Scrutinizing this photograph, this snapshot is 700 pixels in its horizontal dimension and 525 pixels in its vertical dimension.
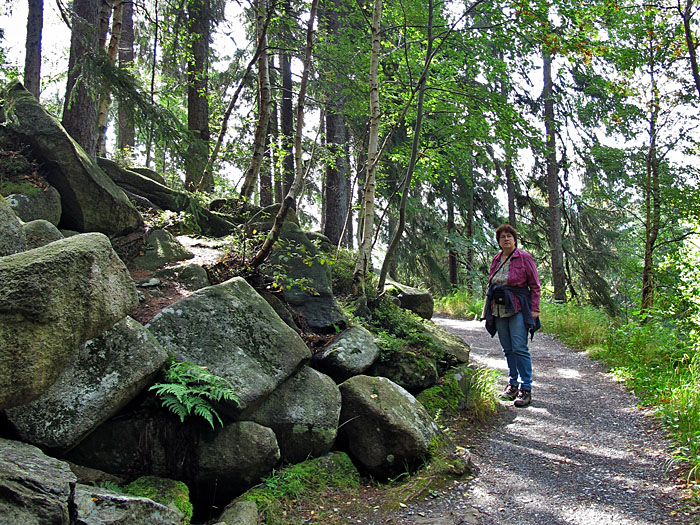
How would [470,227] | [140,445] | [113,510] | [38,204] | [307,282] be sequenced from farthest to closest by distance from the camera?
[470,227]
[307,282]
[38,204]
[140,445]
[113,510]

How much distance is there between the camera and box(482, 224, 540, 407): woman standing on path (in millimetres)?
5645

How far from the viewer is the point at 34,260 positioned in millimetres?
2584

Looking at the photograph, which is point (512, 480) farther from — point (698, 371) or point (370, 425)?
point (698, 371)

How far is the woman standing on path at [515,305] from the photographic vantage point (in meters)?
5.64

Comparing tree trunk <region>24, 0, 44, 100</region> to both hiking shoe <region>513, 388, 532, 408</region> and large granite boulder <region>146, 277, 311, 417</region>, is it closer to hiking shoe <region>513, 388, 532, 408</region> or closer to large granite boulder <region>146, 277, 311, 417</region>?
large granite boulder <region>146, 277, 311, 417</region>

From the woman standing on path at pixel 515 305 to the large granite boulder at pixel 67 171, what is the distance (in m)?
4.72

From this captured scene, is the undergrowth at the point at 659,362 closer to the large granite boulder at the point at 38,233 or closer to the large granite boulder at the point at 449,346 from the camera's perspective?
the large granite boulder at the point at 449,346

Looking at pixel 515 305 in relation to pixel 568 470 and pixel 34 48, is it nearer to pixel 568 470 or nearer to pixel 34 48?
pixel 568 470

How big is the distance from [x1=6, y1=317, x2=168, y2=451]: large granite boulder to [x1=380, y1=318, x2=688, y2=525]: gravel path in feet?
7.30

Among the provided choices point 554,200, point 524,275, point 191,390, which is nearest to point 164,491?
point 191,390

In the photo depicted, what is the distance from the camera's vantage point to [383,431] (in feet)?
14.4

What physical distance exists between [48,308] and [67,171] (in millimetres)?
3373

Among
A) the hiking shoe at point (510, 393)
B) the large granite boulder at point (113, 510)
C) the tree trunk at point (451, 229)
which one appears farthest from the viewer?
the tree trunk at point (451, 229)

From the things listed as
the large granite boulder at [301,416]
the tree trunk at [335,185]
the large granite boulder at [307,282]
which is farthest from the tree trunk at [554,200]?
the large granite boulder at [301,416]
